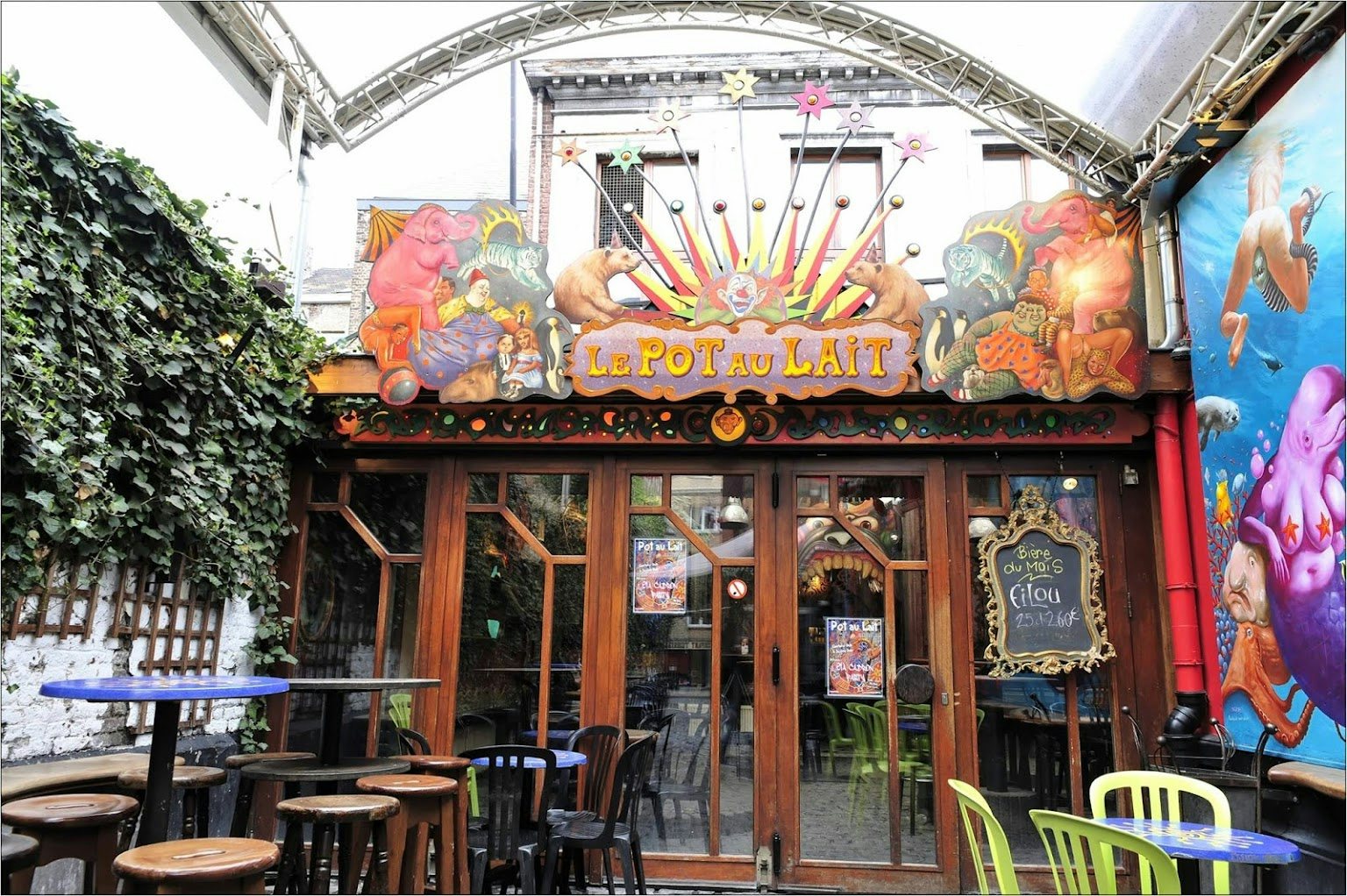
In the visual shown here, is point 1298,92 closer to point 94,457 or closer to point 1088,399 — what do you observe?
point 1088,399

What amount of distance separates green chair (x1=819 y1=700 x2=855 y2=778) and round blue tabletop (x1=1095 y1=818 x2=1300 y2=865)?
231 cm

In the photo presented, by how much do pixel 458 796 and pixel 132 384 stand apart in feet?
9.10

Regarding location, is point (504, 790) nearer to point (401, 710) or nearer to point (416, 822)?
point (416, 822)

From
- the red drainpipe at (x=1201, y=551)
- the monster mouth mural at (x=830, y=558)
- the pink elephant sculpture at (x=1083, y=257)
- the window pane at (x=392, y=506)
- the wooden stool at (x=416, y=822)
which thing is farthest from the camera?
the window pane at (x=392, y=506)

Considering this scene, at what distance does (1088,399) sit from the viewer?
6.17 metres

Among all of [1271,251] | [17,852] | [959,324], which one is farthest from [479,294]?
[1271,251]

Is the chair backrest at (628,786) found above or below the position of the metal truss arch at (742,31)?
below

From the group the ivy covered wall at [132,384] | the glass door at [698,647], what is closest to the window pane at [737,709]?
the glass door at [698,647]

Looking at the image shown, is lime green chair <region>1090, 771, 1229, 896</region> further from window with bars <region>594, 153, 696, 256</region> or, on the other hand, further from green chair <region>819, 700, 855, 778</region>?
window with bars <region>594, 153, 696, 256</region>

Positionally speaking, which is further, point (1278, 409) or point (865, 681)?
point (865, 681)

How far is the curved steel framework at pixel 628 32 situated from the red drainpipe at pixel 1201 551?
5.05 feet

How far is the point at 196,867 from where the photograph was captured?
2.57 m

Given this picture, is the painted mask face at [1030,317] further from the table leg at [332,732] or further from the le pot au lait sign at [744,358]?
the table leg at [332,732]

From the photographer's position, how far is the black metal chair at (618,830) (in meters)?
4.55
